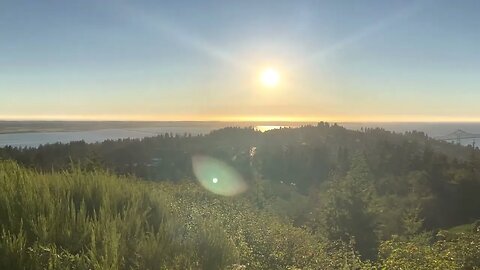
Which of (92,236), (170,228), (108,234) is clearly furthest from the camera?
(170,228)

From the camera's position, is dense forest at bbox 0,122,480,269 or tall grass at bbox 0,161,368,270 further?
dense forest at bbox 0,122,480,269

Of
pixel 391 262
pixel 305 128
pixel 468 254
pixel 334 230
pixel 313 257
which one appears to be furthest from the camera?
pixel 305 128

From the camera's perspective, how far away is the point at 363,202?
105ft

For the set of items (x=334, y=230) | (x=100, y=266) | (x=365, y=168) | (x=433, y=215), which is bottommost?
(x=433, y=215)

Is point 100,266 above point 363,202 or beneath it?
above

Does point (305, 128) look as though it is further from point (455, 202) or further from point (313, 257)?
point (313, 257)

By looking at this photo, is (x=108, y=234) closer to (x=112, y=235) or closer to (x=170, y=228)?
(x=112, y=235)

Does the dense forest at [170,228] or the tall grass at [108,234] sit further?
the dense forest at [170,228]

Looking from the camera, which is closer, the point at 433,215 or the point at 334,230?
the point at 334,230

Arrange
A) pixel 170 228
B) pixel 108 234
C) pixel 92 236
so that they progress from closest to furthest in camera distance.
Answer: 1. pixel 92 236
2. pixel 108 234
3. pixel 170 228

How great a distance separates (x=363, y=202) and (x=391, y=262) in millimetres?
24560

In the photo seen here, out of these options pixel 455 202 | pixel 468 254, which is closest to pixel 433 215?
pixel 455 202

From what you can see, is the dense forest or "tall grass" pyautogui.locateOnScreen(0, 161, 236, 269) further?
the dense forest

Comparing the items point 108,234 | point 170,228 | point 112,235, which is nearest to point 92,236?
point 112,235
